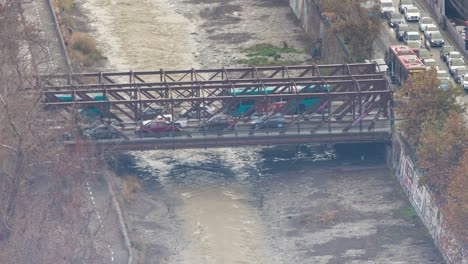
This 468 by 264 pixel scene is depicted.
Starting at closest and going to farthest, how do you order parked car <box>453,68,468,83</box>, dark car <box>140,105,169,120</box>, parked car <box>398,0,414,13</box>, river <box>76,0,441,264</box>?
river <box>76,0,441,264</box>, dark car <box>140,105,169,120</box>, parked car <box>453,68,468,83</box>, parked car <box>398,0,414,13</box>

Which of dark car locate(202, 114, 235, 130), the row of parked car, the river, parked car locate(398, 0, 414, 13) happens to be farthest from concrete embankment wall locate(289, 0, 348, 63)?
dark car locate(202, 114, 235, 130)

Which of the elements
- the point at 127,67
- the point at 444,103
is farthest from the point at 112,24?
the point at 444,103

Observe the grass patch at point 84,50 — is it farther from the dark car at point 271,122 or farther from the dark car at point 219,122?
the dark car at point 271,122

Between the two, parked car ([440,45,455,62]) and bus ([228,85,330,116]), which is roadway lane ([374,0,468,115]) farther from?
bus ([228,85,330,116])

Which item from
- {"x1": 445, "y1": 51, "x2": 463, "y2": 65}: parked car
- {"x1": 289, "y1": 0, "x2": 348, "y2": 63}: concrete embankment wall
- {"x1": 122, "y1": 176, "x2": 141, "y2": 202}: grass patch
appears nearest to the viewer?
{"x1": 122, "y1": 176, "x2": 141, "y2": 202}: grass patch

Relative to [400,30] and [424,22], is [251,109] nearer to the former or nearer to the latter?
[400,30]

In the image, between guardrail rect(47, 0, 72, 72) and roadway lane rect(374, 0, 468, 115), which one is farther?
guardrail rect(47, 0, 72, 72)
